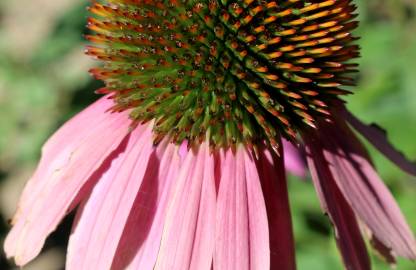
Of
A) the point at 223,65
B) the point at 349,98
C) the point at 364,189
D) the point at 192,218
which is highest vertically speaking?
the point at 349,98

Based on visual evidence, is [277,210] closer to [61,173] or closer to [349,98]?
[61,173]

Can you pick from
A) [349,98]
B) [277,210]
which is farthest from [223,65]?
[349,98]

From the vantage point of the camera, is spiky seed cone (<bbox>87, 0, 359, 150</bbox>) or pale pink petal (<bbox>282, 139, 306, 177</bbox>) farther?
pale pink petal (<bbox>282, 139, 306, 177</bbox>)

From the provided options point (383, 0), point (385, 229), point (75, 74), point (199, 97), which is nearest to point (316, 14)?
point (199, 97)

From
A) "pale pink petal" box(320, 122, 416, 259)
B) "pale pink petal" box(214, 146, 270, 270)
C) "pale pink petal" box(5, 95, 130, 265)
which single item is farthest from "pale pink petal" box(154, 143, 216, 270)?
"pale pink petal" box(320, 122, 416, 259)

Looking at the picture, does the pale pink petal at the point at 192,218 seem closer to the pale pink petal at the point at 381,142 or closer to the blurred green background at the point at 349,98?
the pale pink petal at the point at 381,142

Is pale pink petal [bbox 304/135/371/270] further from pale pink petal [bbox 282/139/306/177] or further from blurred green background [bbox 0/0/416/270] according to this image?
blurred green background [bbox 0/0/416/270]

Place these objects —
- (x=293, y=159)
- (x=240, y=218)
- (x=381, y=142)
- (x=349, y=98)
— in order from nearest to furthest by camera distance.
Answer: (x=240, y=218)
(x=381, y=142)
(x=293, y=159)
(x=349, y=98)
